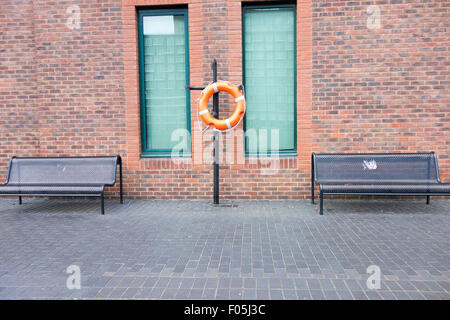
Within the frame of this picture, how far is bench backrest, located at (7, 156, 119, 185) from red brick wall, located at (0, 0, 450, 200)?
0.53m

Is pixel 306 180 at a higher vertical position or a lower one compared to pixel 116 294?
higher

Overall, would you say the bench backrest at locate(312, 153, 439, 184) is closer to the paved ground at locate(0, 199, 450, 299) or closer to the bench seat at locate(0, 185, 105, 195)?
the paved ground at locate(0, 199, 450, 299)

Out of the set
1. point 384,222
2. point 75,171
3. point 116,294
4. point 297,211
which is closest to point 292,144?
point 297,211

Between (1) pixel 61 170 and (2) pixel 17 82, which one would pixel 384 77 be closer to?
(1) pixel 61 170

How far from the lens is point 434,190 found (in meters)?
5.67

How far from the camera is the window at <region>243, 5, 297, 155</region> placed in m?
6.85

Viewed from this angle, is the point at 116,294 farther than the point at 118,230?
No

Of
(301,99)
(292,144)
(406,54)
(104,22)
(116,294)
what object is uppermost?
(104,22)

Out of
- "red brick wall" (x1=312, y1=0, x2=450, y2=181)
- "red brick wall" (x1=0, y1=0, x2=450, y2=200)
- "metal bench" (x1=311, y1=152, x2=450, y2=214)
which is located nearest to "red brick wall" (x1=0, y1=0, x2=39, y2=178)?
"red brick wall" (x1=0, y1=0, x2=450, y2=200)

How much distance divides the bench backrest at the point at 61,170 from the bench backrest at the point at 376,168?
12.9 ft

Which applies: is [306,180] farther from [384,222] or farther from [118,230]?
[118,230]

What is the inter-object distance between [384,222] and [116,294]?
13.3 ft

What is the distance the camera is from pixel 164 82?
23.3ft

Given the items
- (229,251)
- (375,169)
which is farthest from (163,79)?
(375,169)
